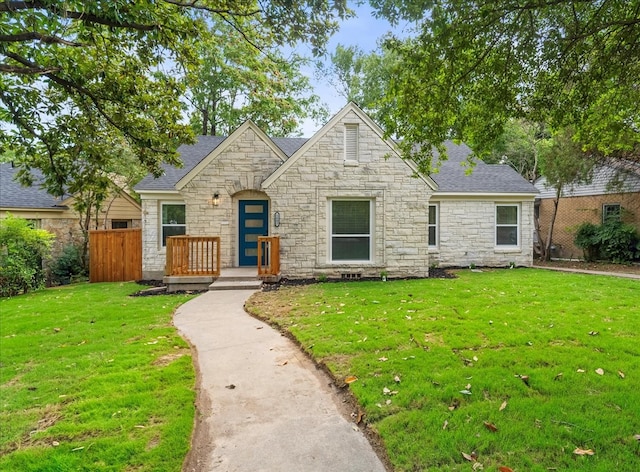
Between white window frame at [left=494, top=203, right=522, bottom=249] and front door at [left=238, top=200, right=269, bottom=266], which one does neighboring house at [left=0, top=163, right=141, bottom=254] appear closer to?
front door at [left=238, top=200, right=269, bottom=266]

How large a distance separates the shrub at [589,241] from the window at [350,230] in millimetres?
11632

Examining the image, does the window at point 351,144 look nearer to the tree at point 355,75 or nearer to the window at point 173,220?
the window at point 173,220

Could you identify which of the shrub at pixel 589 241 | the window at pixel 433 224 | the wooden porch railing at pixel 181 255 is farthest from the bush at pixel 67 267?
the shrub at pixel 589 241

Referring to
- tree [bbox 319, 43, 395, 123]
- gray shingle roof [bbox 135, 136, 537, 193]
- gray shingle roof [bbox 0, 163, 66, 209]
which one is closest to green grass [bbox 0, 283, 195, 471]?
gray shingle roof [bbox 135, 136, 537, 193]

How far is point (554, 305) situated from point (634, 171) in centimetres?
1151

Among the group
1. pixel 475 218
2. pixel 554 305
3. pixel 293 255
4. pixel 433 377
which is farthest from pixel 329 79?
pixel 433 377

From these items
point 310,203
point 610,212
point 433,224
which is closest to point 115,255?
point 310,203

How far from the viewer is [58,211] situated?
15.3 metres

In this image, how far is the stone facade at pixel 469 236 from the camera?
544 inches

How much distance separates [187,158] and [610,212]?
1896 centimetres

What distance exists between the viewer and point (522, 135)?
2269cm

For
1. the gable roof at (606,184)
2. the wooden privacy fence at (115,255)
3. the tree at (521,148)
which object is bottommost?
the wooden privacy fence at (115,255)

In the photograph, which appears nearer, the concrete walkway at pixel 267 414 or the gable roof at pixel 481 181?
the concrete walkway at pixel 267 414

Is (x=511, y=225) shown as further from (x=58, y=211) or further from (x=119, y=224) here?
(x=58, y=211)
